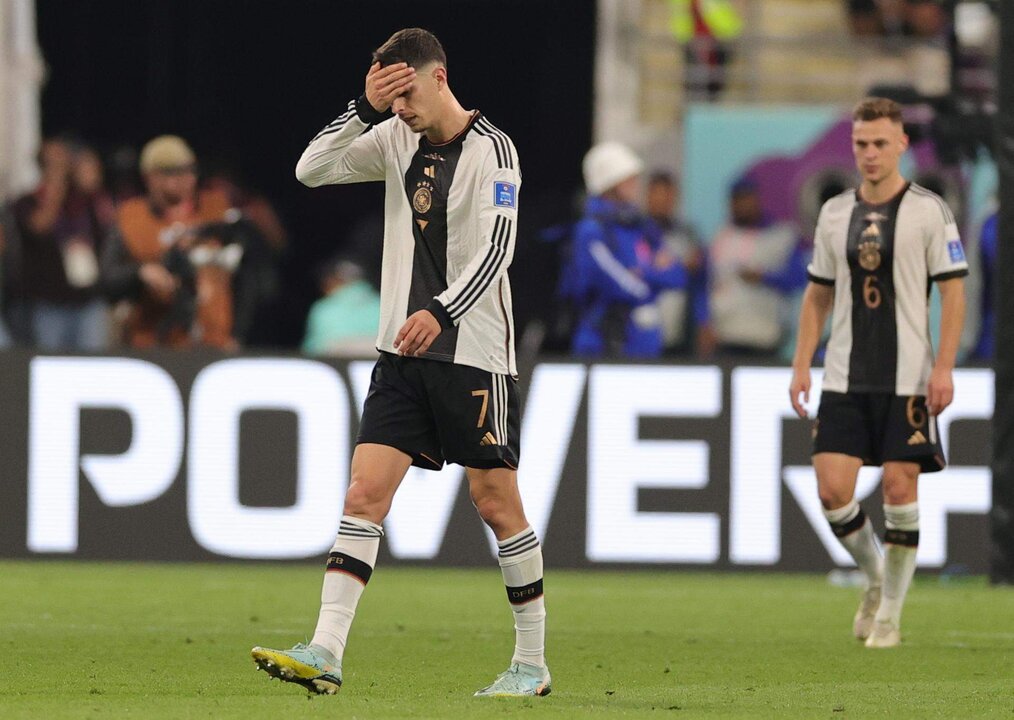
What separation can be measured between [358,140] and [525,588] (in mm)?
1539

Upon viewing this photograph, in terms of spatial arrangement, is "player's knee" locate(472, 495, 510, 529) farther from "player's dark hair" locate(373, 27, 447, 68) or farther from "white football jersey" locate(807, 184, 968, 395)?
"white football jersey" locate(807, 184, 968, 395)

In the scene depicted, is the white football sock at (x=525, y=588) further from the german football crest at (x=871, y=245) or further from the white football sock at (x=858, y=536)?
the german football crest at (x=871, y=245)

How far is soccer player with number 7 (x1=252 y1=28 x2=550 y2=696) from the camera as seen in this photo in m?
6.66

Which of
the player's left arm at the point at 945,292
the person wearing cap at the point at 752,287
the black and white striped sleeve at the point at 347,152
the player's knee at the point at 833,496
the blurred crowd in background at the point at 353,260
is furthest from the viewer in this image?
the person wearing cap at the point at 752,287

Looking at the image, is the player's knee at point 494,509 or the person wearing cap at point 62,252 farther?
the person wearing cap at point 62,252

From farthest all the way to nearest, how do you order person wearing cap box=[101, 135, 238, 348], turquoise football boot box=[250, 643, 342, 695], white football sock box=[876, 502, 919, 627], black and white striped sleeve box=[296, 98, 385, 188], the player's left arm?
person wearing cap box=[101, 135, 238, 348] < white football sock box=[876, 502, 919, 627] < the player's left arm < black and white striped sleeve box=[296, 98, 385, 188] < turquoise football boot box=[250, 643, 342, 695]

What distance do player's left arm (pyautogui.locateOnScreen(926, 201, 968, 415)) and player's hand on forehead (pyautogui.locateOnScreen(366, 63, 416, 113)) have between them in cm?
322

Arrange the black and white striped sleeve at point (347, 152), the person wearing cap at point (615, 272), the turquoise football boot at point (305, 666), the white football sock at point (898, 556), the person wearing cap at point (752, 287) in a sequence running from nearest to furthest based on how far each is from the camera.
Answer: the turquoise football boot at point (305, 666), the black and white striped sleeve at point (347, 152), the white football sock at point (898, 556), the person wearing cap at point (615, 272), the person wearing cap at point (752, 287)

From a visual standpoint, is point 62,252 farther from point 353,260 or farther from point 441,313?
point 441,313

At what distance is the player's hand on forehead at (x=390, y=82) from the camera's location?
261 inches

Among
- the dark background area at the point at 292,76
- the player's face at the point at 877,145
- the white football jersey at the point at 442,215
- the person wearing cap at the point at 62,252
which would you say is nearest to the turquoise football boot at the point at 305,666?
the white football jersey at the point at 442,215

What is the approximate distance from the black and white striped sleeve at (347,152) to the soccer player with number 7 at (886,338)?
2821mm

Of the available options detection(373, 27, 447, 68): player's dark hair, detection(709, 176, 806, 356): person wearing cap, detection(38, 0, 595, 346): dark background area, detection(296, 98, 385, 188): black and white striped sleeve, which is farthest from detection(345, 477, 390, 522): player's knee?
detection(38, 0, 595, 346): dark background area

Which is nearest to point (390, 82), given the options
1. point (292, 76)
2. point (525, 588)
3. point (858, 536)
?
point (525, 588)
